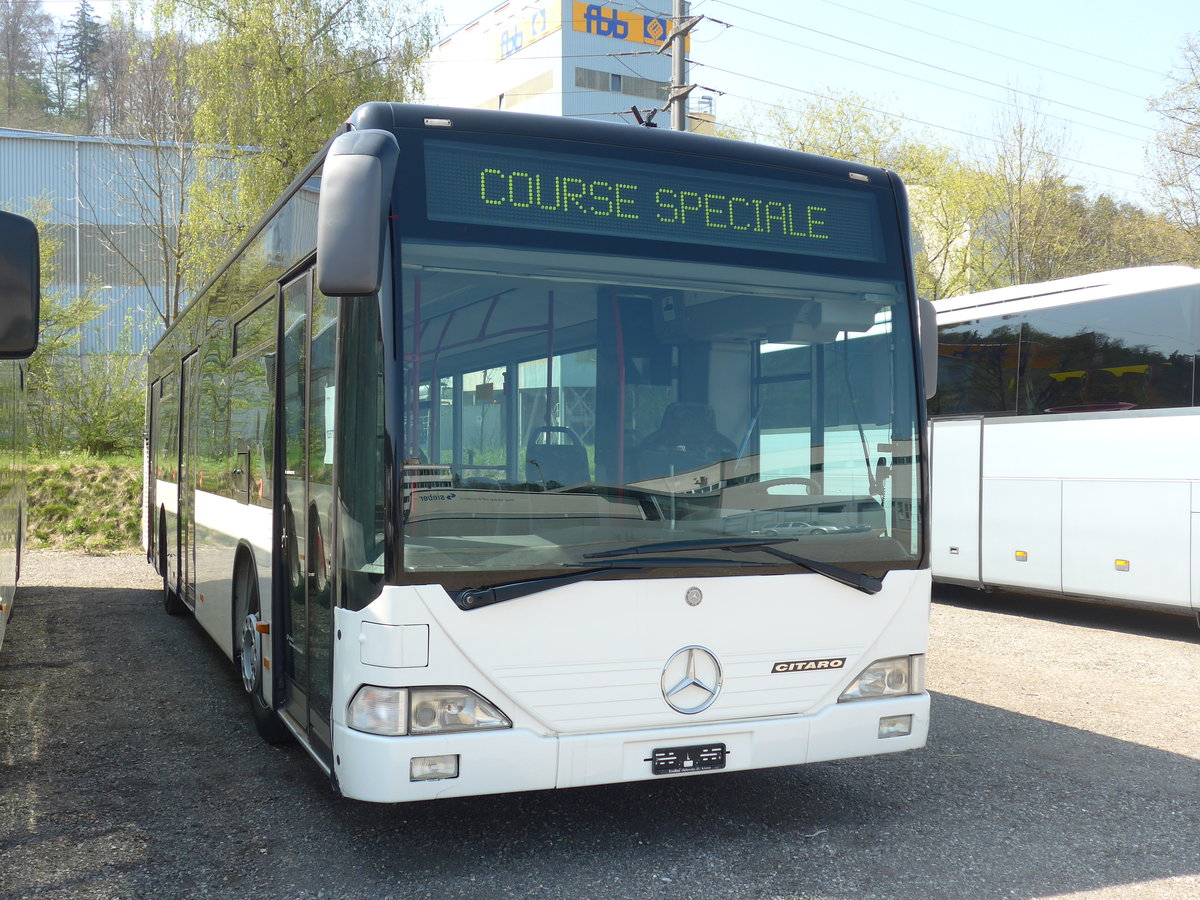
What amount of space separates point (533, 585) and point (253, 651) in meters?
3.13

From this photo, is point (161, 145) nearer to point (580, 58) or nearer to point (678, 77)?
point (678, 77)

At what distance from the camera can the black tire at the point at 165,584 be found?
12.3 meters

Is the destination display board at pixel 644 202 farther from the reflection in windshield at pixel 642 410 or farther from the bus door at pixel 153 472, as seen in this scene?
the bus door at pixel 153 472

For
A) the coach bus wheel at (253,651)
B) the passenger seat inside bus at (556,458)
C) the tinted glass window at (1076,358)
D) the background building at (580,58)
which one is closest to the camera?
the passenger seat inside bus at (556,458)

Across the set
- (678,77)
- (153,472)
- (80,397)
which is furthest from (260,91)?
(153,472)

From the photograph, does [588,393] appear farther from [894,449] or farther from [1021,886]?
[1021,886]

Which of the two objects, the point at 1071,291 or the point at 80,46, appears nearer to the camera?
the point at 1071,291

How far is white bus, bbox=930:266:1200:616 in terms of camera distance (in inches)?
452

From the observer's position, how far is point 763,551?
15.6 feet

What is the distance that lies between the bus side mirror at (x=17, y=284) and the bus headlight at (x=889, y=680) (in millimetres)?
3595

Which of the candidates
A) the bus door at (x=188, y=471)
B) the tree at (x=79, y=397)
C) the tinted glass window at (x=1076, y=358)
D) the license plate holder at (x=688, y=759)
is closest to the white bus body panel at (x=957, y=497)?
the tinted glass window at (x=1076, y=358)

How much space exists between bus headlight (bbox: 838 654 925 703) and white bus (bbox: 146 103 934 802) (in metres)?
0.01

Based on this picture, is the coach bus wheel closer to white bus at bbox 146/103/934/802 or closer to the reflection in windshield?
white bus at bbox 146/103/934/802

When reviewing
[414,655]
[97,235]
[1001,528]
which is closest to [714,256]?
[414,655]
